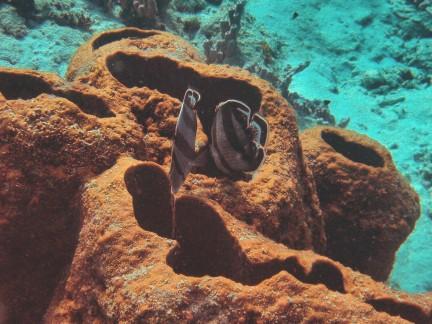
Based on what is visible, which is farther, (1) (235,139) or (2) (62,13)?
(2) (62,13)

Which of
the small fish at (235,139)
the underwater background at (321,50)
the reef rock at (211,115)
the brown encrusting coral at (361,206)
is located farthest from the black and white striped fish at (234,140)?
the underwater background at (321,50)

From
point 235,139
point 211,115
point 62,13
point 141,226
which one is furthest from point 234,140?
point 62,13

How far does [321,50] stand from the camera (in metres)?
9.64

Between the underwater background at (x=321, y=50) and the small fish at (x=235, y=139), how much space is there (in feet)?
14.2

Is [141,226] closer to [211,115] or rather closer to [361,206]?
[211,115]

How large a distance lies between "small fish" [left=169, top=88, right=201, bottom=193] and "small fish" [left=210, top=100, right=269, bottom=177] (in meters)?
0.28

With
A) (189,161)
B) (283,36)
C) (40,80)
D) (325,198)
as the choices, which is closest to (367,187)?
(325,198)

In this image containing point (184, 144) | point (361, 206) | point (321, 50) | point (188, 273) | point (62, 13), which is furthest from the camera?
point (321, 50)

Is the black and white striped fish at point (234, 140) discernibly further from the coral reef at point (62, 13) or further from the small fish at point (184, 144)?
the coral reef at point (62, 13)

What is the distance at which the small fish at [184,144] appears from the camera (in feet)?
5.98

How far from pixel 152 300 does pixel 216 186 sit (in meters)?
1.01

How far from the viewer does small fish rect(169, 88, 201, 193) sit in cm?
182

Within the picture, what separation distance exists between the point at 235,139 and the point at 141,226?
2.35 ft

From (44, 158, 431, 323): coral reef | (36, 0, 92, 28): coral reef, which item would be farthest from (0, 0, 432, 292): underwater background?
(44, 158, 431, 323): coral reef
